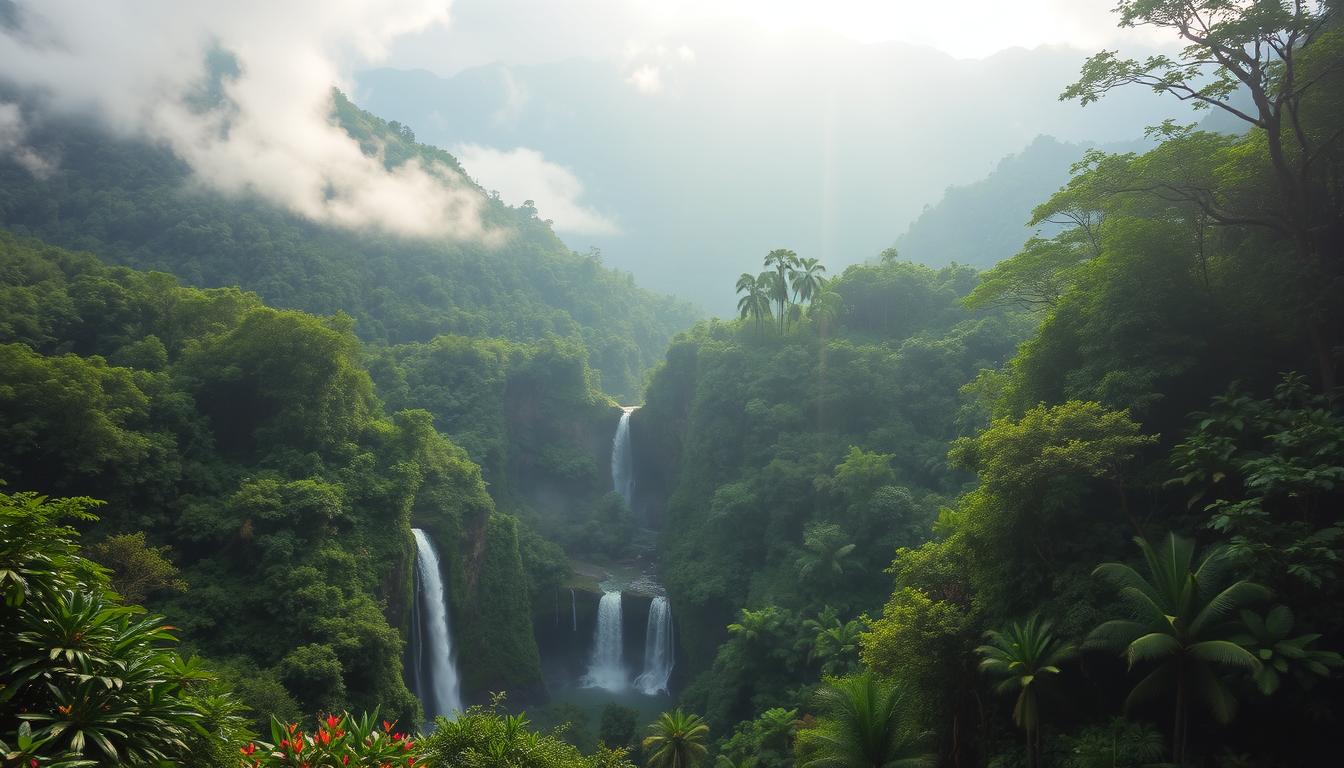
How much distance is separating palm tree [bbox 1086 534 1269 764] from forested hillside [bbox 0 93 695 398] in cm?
4161

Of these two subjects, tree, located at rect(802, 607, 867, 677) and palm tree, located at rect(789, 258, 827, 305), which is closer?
tree, located at rect(802, 607, 867, 677)

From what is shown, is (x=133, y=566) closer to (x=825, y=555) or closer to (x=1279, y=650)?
(x=825, y=555)

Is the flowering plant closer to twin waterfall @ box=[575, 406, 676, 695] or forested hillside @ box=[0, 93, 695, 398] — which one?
twin waterfall @ box=[575, 406, 676, 695]

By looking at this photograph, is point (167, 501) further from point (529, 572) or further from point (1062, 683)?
point (1062, 683)

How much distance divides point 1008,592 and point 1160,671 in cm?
413

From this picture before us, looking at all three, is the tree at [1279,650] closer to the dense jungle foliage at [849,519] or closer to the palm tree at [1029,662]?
the dense jungle foliage at [849,519]

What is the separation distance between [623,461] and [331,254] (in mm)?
37343

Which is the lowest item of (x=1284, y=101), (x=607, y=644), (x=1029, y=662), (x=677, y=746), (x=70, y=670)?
(x=607, y=644)

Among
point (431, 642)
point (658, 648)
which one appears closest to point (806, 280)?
point (658, 648)

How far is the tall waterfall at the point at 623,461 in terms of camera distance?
55312 millimetres

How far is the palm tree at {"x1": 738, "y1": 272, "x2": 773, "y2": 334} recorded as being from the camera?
44344 millimetres

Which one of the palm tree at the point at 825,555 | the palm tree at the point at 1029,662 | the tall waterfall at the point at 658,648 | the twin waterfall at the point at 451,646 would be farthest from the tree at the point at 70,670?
the tall waterfall at the point at 658,648

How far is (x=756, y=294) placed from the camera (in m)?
44.9

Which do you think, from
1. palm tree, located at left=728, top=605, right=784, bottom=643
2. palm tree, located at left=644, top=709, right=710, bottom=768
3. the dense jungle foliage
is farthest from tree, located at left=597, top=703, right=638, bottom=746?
palm tree, located at left=644, top=709, right=710, bottom=768
